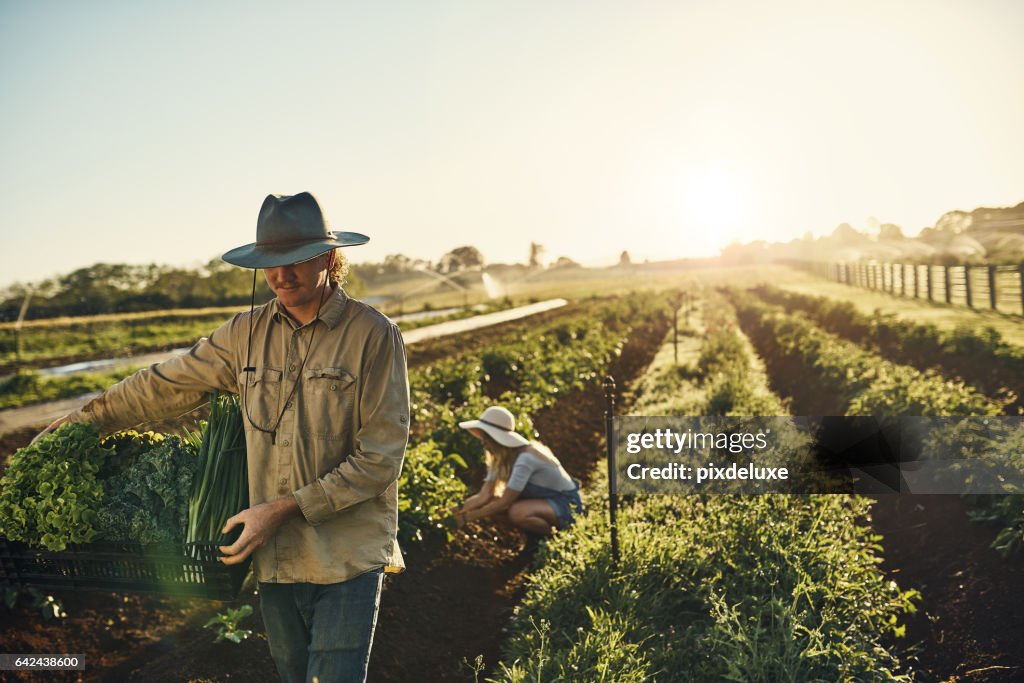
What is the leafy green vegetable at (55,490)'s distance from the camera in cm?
232

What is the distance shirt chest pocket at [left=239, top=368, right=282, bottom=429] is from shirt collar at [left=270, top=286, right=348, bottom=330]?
0.17m

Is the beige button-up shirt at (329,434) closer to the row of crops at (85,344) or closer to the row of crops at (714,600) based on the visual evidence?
the row of crops at (714,600)

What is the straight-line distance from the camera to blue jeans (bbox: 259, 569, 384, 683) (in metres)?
2.15

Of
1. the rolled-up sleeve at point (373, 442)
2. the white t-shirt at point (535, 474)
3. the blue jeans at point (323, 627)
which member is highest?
the rolled-up sleeve at point (373, 442)

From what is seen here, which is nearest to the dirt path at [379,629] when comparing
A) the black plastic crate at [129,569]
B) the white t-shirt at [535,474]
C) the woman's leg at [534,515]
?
the woman's leg at [534,515]

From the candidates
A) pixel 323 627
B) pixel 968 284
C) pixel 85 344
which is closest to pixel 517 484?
pixel 323 627

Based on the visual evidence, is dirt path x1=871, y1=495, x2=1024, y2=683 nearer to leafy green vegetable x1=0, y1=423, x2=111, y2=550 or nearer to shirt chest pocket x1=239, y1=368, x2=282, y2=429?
shirt chest pocket x1=239, y1=368, x2=282, y2=429

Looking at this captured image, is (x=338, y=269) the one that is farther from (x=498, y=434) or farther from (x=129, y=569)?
(x=498, y=434)

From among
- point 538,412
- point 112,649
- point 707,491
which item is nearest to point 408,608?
point 112,649

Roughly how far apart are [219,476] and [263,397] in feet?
0.99

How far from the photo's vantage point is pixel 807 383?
10547 mm

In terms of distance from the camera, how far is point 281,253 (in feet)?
7.34

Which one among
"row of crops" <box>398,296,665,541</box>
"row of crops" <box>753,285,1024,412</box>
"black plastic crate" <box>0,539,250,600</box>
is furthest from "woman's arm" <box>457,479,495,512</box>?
"row of crops" <box>753,285,1024,412</box>

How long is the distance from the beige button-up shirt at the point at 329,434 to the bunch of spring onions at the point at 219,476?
0.33 feet
